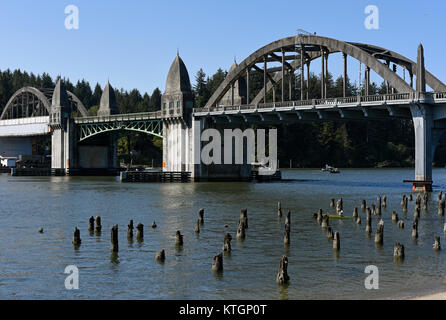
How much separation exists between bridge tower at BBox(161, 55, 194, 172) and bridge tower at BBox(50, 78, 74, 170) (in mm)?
38516

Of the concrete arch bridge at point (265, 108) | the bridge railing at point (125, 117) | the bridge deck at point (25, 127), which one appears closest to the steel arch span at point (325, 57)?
the concrete arch bridge at point (265, 108)

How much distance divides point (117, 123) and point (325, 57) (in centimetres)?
5475

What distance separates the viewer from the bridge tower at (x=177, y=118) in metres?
105

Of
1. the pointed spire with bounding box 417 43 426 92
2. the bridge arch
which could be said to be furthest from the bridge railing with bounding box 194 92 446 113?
the bridge arch

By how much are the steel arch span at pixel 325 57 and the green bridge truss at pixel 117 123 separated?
710 inches

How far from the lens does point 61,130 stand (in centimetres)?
14212

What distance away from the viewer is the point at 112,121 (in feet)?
427

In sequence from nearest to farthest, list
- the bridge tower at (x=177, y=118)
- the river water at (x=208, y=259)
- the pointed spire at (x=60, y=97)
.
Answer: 1. the river water at (x=208, y=259)
2. the bridge tower at (x=177, y=118)
3. the pointed spire at (x=60, y=97)

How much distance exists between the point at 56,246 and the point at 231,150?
6980cm

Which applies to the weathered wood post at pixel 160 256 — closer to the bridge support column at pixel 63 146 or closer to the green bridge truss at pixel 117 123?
the green bridge truss at pixel 117 123

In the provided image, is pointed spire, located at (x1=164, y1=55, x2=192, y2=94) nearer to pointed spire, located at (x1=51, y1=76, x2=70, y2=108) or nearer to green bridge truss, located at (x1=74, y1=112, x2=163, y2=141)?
green bridge truss, located at (x1=74, y1=112, x2=163, y2=141)

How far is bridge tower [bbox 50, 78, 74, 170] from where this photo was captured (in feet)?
461
